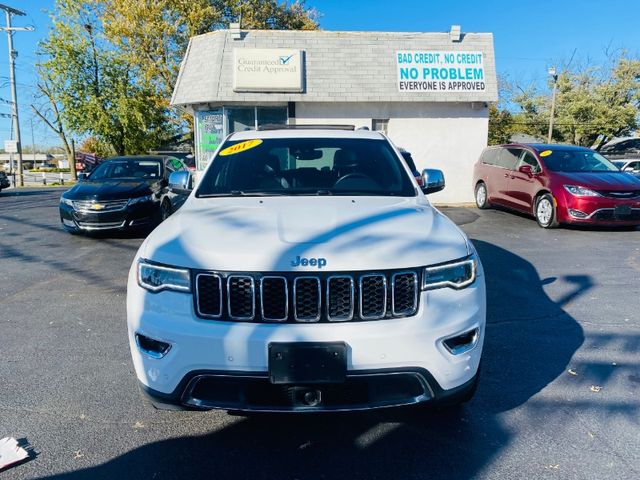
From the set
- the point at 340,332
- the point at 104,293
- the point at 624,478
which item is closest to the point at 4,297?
the point at 104,293

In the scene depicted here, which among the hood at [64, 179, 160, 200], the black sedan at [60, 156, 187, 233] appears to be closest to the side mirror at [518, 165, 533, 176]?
the black sedan at [60, 156, 187, 233]

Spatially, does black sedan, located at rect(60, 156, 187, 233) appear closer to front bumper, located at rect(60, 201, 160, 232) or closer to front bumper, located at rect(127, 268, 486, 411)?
front bumper, located at rect(60, 201, 160, 232)

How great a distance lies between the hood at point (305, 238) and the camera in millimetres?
2506

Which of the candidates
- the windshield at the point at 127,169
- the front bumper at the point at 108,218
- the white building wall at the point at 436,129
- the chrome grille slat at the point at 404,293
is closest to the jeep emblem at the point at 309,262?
the chrome grille slat at the point at 404,293

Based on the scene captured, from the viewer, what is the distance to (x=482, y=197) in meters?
13.3

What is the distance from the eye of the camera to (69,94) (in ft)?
81.8

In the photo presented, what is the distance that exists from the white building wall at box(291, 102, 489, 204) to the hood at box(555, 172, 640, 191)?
5002 millimetres

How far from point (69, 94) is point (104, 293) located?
22824 millimetres

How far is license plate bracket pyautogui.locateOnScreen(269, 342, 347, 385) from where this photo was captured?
2396 millimetres

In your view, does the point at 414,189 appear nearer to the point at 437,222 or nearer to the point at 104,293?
the point at 437,222

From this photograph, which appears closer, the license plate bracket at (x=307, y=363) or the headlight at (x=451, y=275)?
the license plate bracket at (x=307, y=363)

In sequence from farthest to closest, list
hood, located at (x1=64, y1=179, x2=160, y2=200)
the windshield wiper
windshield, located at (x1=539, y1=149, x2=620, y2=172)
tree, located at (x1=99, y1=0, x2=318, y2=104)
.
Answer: tree, located at (x1=99, y1=0, x2=318, y2=104), windshield, located at (x1=539, y1=149, x2=620, y2=172), hood, located at (x1=64, y1=179, x2=160, y2=200), the windshield wiper

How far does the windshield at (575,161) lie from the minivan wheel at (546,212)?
681mm

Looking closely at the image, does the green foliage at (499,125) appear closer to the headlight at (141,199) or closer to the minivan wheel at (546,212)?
the minivan wheel at (546,212)
